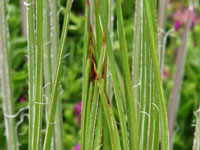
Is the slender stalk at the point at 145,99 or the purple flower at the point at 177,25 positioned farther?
the purple flower at the point at 177,25

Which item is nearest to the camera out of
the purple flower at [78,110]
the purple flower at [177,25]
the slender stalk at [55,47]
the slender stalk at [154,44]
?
the slender stalk at [154,44]

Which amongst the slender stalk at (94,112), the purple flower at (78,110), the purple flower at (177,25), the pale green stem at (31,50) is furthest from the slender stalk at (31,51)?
the purple flower at (177,25)

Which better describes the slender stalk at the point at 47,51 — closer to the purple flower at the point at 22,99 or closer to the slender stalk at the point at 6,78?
the slender stalk at the point at 6,78

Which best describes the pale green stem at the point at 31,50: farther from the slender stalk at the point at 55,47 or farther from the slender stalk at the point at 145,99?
the slender stalk at the point at 145,99

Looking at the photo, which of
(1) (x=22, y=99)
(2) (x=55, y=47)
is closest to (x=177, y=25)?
(1) (x=22, y=99)

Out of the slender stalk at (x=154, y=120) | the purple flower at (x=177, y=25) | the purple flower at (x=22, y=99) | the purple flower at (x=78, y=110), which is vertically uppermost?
the purple flower at (x=177, y=25)

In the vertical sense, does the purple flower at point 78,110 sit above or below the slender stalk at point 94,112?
below

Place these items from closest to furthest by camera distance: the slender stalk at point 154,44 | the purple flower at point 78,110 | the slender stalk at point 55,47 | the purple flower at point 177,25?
the slender stalk at point 154,44
the slender stalk at point 55,47
the purple flower at point 78,110
the purple flower at point 177,25

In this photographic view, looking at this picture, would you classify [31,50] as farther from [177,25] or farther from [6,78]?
[177,25]

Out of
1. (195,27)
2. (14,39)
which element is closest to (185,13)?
(195,27)
